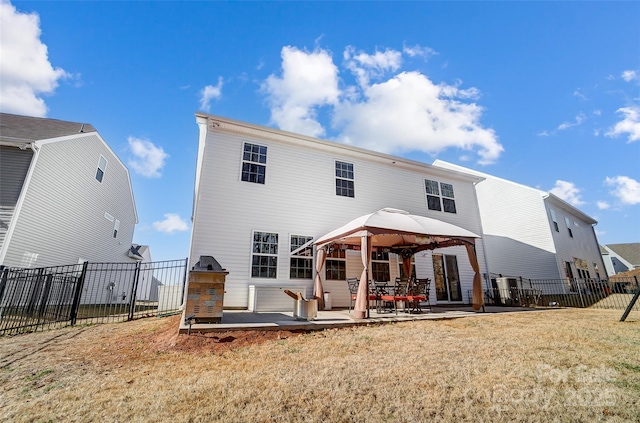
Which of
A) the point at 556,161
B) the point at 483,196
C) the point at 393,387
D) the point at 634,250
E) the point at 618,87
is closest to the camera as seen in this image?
the point at 393,387

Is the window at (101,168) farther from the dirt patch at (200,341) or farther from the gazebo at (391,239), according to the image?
the gazebo at (391,239)

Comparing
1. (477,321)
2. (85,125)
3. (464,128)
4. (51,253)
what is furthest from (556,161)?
(85,125)

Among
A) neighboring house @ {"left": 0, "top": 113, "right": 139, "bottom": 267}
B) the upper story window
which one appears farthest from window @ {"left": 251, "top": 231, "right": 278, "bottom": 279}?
neighboring house @ {"left": 0, "top": 113, "right": 139, "bottom": 267}

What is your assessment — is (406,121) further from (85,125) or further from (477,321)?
(85,125)

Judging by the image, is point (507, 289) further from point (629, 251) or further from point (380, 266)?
point (629, 251)

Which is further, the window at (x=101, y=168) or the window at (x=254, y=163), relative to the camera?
the window at (x=101, y=168)

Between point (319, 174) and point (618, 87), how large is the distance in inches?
461

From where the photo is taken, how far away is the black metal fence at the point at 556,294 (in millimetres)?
11703

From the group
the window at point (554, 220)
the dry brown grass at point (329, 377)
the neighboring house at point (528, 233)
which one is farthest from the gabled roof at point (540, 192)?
the dry brown grass at point (329, 377)

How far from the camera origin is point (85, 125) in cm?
1517

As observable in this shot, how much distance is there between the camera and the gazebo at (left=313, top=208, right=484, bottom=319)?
7.13 metres

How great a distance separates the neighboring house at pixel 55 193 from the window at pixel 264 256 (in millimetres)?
9002

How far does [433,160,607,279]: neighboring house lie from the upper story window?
3.87 m

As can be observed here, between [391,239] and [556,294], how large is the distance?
12.3 metres
